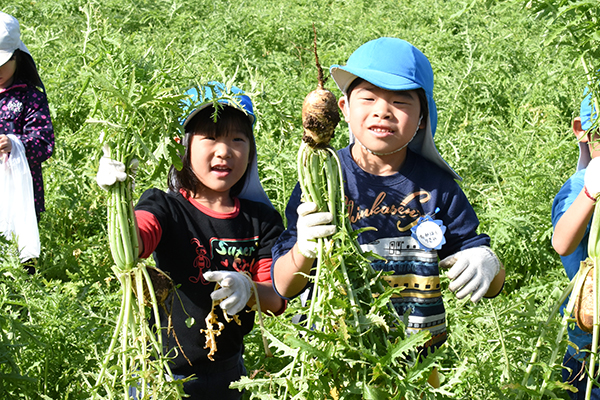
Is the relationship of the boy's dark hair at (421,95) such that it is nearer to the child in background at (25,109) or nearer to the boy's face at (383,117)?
the boy's face at (383,117)

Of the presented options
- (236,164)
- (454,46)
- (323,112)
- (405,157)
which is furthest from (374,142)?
(454,46)

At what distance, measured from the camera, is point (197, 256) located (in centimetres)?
222

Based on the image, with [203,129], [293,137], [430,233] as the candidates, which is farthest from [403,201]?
[293,137]

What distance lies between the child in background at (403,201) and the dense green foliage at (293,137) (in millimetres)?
226

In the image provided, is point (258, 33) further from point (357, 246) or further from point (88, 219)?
point (357, 246)

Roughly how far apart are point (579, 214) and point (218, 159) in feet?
4.05

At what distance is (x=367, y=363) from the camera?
1.60m

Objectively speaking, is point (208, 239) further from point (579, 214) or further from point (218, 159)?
point (579, 214)

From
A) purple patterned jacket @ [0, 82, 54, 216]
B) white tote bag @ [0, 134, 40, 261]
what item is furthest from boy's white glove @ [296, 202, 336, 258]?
purple patterned jacket @ [0, 82, 54, 216]

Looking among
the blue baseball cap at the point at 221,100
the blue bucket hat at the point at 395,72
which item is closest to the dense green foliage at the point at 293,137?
the blue baseball cap at the point at 221,100

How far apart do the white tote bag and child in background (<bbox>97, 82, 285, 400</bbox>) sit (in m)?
1.39

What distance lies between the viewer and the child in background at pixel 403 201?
6.70 feet

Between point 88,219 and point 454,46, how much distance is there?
4215 mm

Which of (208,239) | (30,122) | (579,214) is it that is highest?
(30,122)
